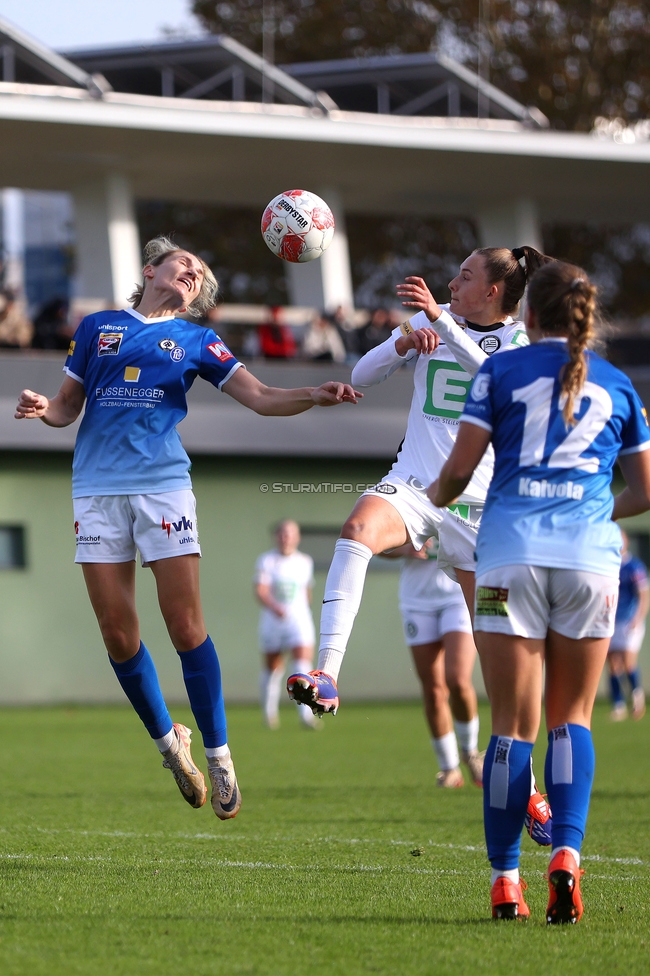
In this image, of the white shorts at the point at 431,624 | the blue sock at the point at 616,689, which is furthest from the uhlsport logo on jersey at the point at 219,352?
the blue sock at the point at 616,689

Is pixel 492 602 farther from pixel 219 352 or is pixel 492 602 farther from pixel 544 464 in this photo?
pixel 219 352

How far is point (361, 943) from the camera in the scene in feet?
15.1

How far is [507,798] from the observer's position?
4867 mm

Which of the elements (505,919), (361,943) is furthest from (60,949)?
(505,919)

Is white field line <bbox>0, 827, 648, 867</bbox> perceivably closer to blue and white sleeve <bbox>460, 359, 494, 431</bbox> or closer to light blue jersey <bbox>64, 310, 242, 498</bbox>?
light blue jersey <bbox>64, 310, 242, 498</bbox>

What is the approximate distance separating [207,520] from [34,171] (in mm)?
7314

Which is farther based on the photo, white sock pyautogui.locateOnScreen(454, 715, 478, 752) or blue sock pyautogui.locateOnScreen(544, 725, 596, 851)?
white sock pyautogui.locateOnScreen(454, 715, 478, 752)

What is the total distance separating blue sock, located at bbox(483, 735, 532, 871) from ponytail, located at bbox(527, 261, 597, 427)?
1.19 m

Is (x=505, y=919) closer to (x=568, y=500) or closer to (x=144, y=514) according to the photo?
(x=568, y=500)

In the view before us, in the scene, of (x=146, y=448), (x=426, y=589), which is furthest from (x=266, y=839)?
(x=426, y=589)

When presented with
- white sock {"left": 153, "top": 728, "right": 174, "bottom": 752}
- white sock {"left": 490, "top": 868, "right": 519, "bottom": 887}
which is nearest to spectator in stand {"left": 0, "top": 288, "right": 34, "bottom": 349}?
white sock {"left": 153, "top": 728, "right": 174, "bottom": 752}

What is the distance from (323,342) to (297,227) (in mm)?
15165

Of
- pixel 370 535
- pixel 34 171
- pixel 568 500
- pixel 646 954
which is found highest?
pixel 34 171

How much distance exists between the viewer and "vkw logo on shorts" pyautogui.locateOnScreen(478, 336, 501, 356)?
250 inches
